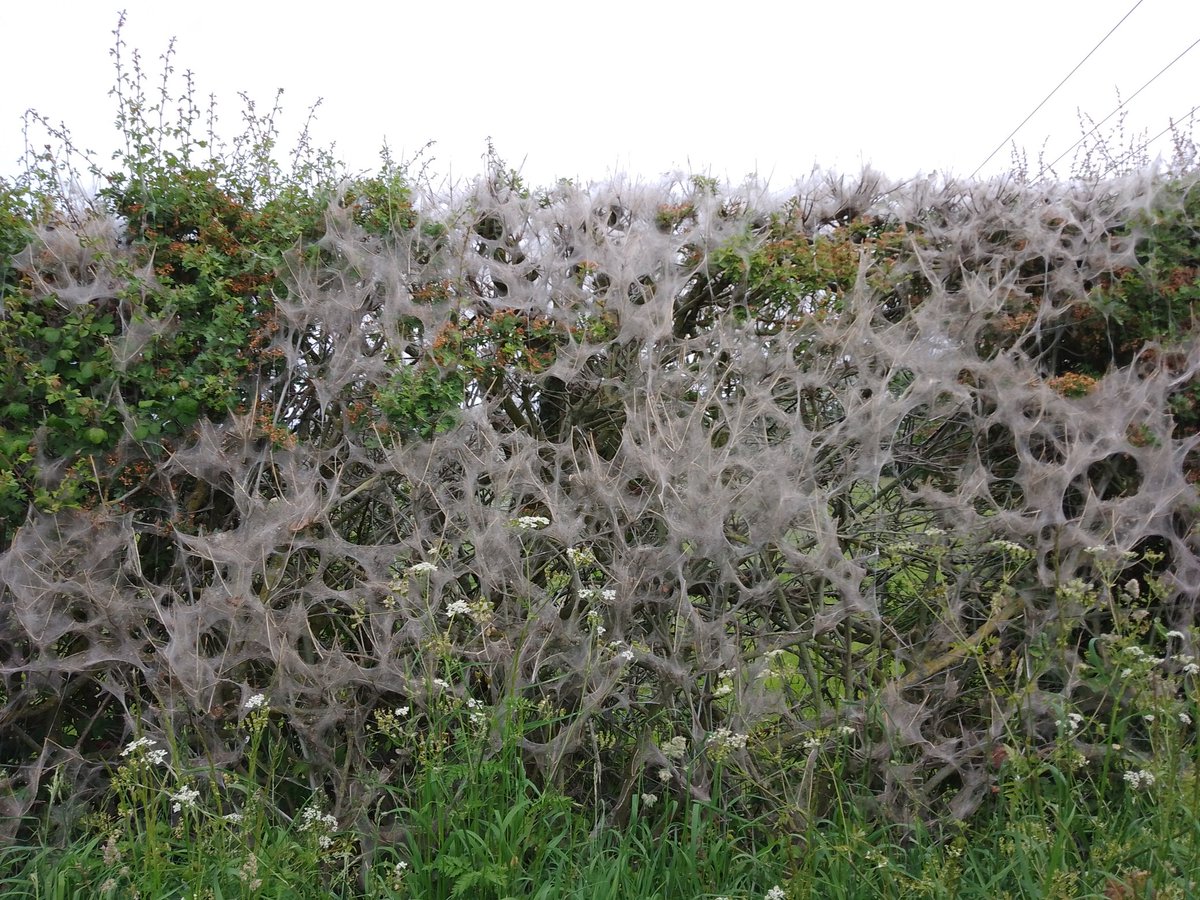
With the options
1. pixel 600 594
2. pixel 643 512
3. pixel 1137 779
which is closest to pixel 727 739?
pixel 600 594

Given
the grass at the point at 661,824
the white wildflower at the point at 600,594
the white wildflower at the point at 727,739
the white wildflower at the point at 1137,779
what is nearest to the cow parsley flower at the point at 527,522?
the white wildflower at the point at 600,594

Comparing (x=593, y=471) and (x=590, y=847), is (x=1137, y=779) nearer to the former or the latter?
(x=590, y=847)

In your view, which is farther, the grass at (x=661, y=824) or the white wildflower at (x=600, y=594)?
the white wildflower at (x=600, y=594)

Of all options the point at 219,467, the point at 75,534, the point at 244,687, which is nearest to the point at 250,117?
the point at 219,467

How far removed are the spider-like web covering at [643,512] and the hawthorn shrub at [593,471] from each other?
0.8 inches

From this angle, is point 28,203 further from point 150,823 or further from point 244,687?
point 150,823

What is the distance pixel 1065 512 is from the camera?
4234 mm

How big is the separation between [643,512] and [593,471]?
0.26 m

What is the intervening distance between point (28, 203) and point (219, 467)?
1.61 metres

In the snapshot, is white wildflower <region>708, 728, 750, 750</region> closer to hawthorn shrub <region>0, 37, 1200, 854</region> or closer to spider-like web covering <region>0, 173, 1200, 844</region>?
hawthorn shrub <region>0, 37, 1200, 854</region>

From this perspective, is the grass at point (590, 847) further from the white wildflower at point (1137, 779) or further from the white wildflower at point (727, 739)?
the white wildflower at point (727, 739)

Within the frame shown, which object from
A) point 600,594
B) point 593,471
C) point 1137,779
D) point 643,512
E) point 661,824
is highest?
point 593,471

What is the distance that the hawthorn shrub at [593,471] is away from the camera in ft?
11.7

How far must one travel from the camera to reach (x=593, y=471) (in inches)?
144
